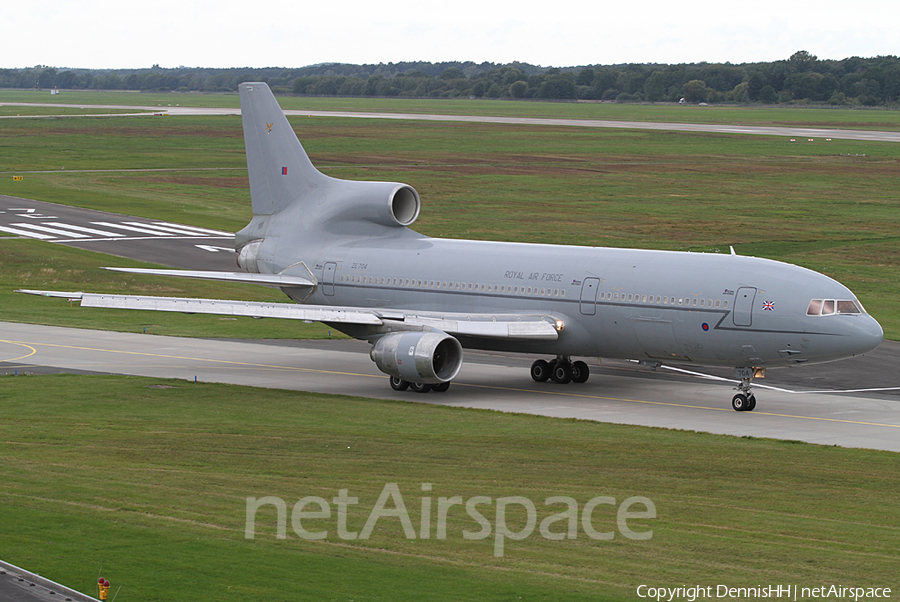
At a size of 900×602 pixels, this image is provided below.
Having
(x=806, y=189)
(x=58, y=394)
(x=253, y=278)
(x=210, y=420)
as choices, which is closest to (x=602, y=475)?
(x=210, y=420)

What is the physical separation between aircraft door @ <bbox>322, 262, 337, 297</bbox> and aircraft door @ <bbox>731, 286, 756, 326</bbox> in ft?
57.6

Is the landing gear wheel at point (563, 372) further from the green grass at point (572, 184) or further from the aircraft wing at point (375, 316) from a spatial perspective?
the green grass at point (572, 184)

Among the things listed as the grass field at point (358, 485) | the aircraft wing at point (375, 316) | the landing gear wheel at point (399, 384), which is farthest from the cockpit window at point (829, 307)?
the landing gear wheel at point (399, 384)

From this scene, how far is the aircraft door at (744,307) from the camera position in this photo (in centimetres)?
3744

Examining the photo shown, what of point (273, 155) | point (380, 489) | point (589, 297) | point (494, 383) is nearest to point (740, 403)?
point (589, 297)

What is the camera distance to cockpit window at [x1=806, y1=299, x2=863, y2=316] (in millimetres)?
36781

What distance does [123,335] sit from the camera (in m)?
52.8

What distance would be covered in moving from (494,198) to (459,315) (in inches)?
2656

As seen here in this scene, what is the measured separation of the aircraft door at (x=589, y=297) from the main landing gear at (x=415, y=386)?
5.73 meters

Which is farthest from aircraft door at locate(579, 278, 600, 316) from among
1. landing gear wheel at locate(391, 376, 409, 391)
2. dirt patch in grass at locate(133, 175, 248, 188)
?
dirt patch in grass at locate(133, 175, 248, 188)

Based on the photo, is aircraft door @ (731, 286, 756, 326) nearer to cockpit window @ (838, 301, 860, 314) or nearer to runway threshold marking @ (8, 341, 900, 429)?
cockpit window @ (838, 301, 860, 314)

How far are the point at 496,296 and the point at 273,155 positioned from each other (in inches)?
550

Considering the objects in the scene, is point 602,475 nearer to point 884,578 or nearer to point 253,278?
point 884,578

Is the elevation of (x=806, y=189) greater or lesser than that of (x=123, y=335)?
greater
